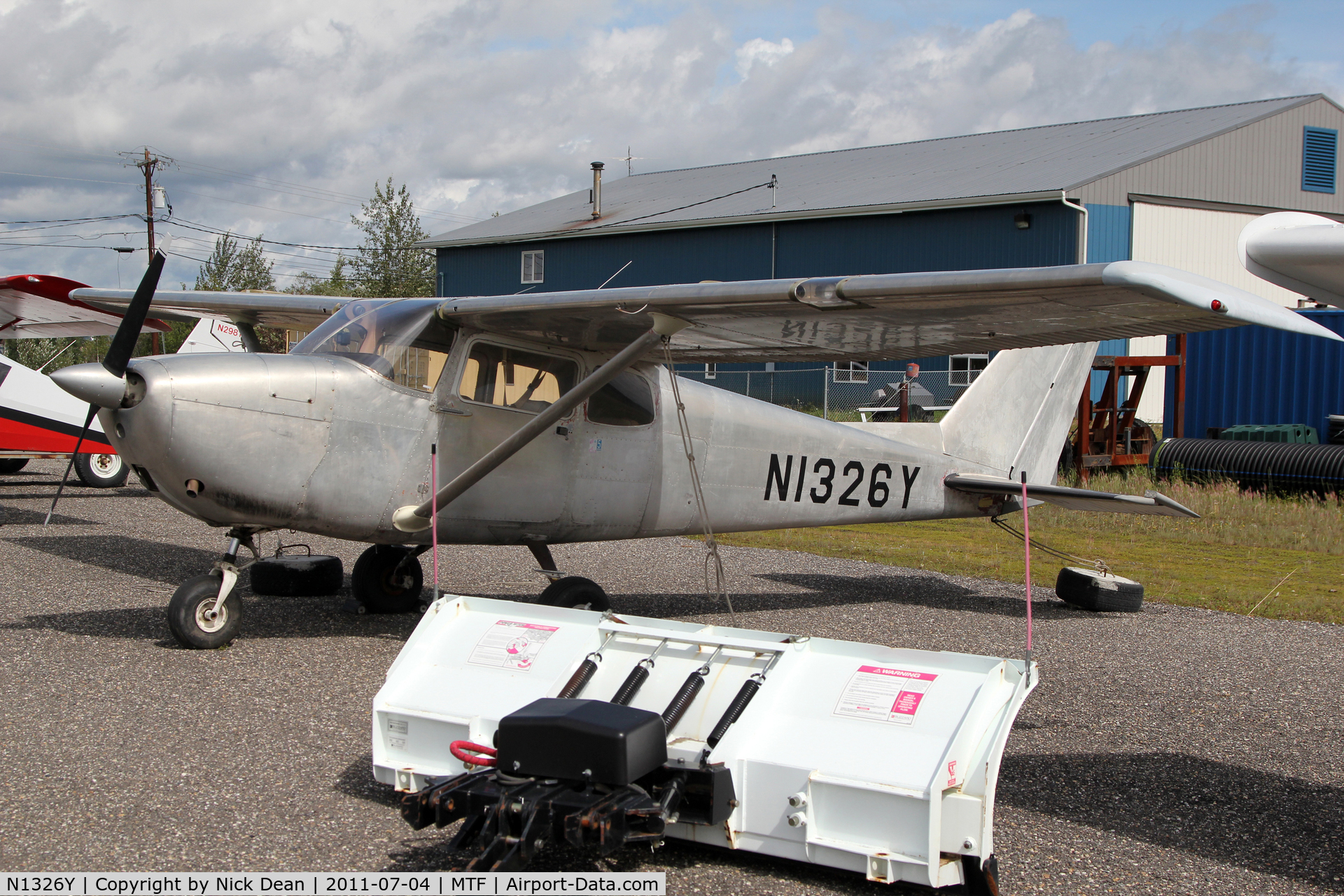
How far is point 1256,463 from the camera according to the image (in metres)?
17.5

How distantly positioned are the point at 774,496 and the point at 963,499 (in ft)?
6.70

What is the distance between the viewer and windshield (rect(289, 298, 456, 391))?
7172 mm

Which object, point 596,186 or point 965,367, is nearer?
point 965,367

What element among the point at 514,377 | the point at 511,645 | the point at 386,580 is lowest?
the point at 386,580

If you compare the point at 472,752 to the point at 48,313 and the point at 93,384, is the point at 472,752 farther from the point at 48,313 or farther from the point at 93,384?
the point at 48,313

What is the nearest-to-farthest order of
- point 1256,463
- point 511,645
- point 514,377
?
point 511,645
point 514,377
point 1256,463

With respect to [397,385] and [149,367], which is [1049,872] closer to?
[397,385]

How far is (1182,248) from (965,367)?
7.17 metres

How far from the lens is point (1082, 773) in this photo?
16.1ft

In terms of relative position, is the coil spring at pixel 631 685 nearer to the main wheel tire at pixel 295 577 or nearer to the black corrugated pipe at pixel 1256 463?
the main wheel tire at pixel 295 577

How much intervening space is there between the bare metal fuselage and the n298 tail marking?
0.04 ft

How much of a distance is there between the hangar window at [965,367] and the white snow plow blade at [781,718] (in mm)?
24591

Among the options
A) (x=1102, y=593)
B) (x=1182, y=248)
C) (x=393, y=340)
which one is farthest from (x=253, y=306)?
(x=1182, y=248)

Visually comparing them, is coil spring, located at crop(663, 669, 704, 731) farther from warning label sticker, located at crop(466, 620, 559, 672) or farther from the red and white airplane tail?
the red and white airplane tail
